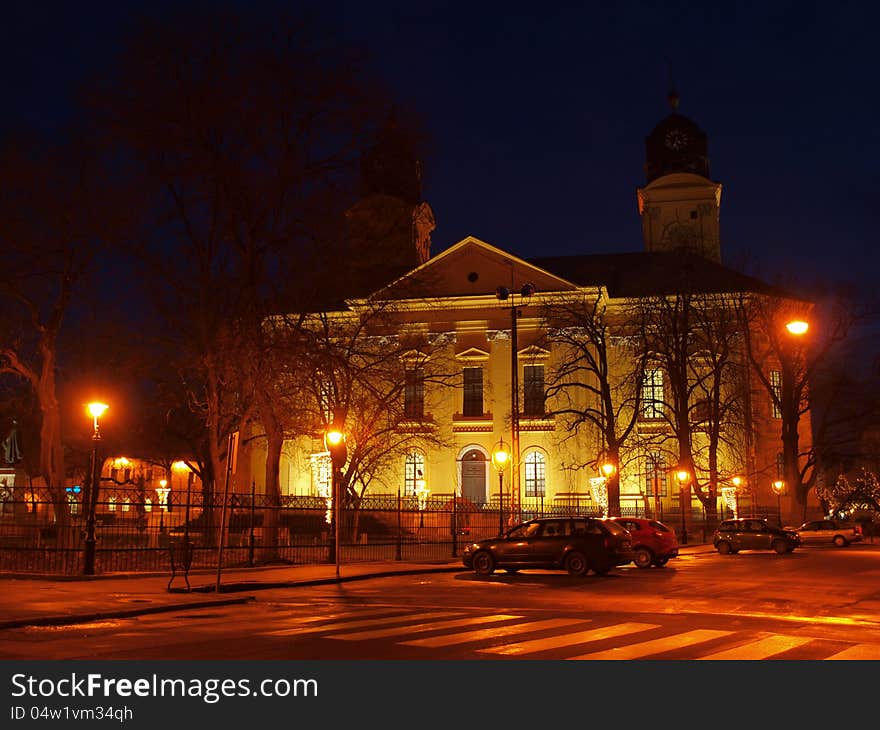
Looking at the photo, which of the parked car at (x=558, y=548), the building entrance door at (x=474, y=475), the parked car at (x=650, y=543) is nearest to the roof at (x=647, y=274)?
the building entrance door at (x=474, y=475)

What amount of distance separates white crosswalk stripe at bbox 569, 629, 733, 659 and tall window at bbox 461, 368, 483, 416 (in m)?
54.5

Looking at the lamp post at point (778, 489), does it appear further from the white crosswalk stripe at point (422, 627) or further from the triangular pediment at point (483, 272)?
the white crosswalk stripe at point (422, 627)

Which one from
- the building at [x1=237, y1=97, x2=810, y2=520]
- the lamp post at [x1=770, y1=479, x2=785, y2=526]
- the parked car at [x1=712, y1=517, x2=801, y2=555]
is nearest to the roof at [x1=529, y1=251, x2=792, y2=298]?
the building at [x1=237, y1=97, x2=810, y2=520]

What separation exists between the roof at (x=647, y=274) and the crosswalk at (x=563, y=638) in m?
39.3

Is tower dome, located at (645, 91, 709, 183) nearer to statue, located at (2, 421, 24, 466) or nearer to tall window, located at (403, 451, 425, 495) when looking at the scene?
tall window, located at (403, 451, 425, 495)

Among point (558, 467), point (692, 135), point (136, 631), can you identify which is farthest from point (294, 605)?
point (692, 135)

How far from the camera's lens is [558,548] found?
83.9 feet

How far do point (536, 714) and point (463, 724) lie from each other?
701 millimetres

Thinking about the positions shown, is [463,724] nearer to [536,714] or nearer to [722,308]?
[536,714]

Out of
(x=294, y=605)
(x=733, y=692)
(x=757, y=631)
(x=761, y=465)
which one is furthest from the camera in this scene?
(x=761, y=465)

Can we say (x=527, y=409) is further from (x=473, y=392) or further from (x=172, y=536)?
(x=172, y=536)

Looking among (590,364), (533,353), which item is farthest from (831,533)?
(533,353)

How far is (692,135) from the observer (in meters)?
77.9

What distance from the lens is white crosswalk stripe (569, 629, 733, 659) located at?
10789mm
